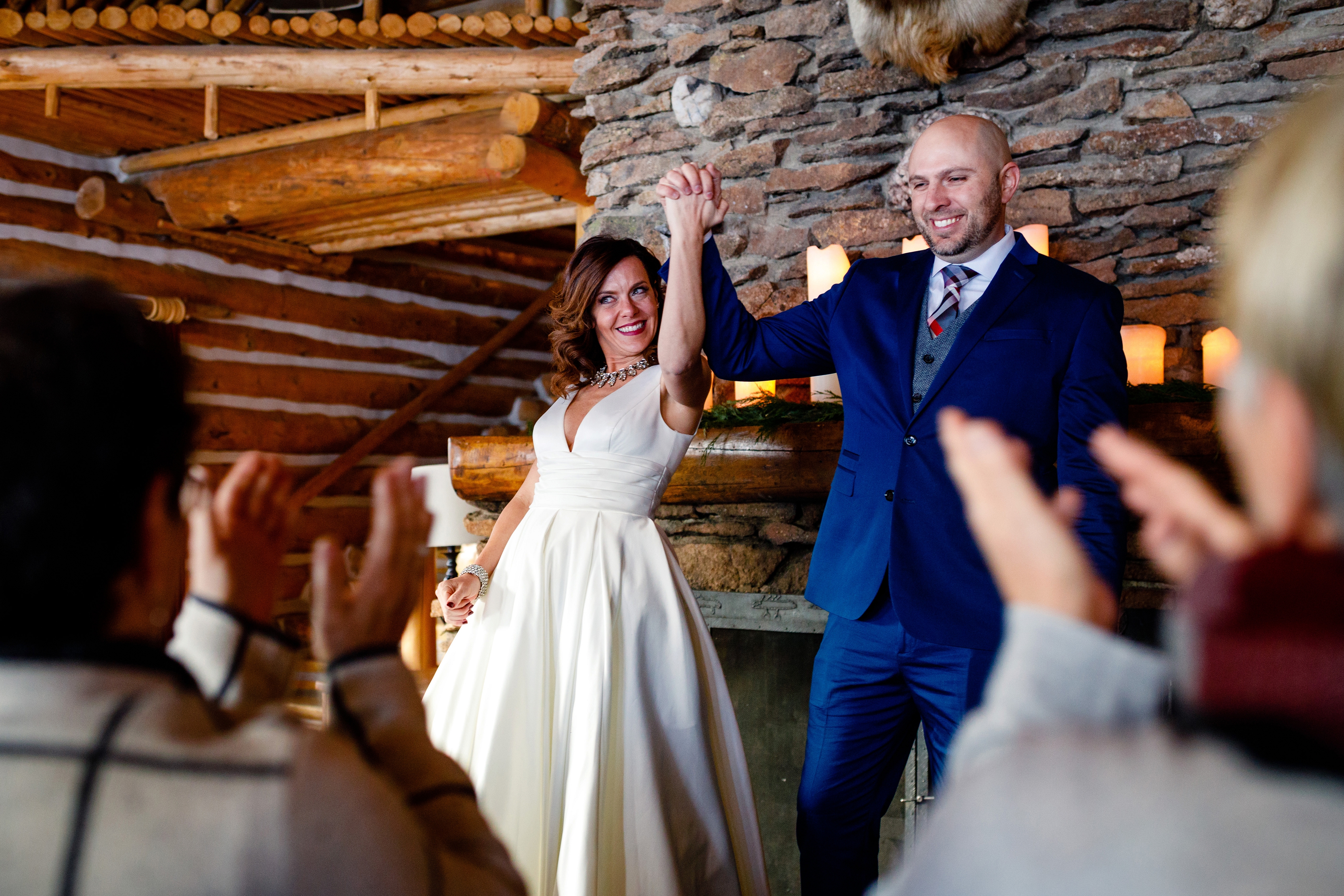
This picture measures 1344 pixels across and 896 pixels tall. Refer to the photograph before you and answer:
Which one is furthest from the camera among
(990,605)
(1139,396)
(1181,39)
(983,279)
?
(1181,39)

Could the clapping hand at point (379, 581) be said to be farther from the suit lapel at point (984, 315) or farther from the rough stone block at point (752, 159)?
the rough stone block at point (752, 159)

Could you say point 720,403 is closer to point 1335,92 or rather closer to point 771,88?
point 771,88

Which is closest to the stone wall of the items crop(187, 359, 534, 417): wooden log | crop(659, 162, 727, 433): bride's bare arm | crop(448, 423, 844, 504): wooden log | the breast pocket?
crop(448, 423, 844, 504): wooden log

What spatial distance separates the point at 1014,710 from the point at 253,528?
62 centimetres

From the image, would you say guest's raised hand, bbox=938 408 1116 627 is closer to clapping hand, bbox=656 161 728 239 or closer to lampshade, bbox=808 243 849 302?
clapping hand, bbox=656 161 728 239

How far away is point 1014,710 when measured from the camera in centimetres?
58

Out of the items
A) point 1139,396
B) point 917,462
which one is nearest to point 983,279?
point 917,462

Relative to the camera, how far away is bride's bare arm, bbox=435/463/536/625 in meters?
2.21

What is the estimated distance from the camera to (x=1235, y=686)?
1.63 ft

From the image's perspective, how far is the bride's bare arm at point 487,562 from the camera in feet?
7.25

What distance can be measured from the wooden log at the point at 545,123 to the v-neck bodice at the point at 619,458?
1985 millimetres

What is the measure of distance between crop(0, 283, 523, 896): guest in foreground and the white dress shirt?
134cm

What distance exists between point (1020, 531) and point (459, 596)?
1.77 m

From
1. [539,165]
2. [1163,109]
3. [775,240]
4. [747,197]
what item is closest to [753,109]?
[747,197]
